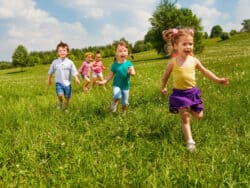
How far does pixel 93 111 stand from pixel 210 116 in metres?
2.64

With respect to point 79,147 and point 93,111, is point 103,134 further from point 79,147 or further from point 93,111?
point 93,111

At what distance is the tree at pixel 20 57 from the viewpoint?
8812cm

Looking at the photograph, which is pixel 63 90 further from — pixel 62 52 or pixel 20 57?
pixel 20 57

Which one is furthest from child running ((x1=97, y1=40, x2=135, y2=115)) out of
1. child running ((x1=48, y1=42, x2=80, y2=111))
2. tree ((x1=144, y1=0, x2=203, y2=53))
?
tree ((x1=144, y1=0, x2=203, y2=53))

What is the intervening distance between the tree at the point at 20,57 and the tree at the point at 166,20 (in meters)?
29.8

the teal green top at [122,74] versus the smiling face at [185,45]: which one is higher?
the smiling face at [185,45]

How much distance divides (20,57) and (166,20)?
34409mm

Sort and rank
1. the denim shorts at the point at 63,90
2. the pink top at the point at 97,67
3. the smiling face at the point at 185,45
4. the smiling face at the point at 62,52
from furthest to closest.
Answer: the pink top at the point at 97,67 → the smiling face at the point at 62,52 → the denim shorts at the point at 63,90 → the smiling face at the point at 185,45

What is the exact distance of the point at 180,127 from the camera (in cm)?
693

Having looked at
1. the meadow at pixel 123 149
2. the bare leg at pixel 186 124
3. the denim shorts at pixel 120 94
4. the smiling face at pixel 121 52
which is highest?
the smiling face at pixel 121 52

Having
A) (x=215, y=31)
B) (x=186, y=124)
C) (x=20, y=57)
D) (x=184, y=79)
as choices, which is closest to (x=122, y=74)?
(x=184, y=79)

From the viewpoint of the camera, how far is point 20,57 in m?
88.8

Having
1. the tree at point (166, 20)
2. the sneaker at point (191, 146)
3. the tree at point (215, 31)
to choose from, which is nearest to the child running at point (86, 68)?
the sneaker at point (191, 146)

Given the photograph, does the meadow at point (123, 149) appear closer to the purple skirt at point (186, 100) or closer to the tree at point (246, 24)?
the purple skirt at point (186, 100)
